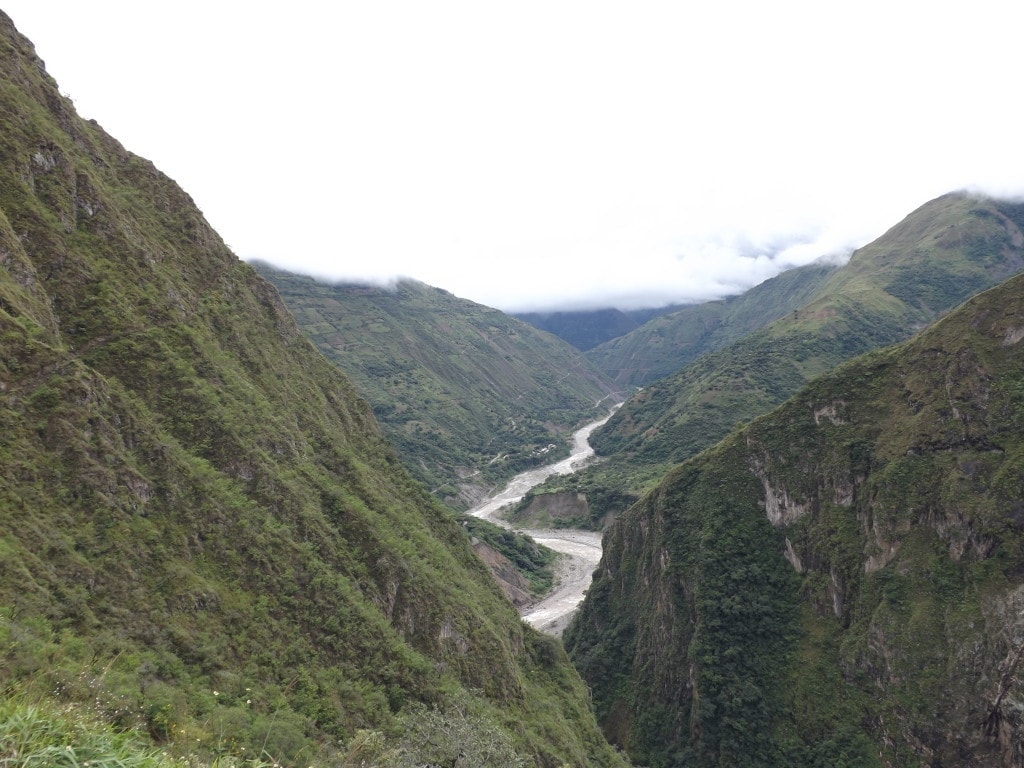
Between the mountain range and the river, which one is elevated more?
the mountain range

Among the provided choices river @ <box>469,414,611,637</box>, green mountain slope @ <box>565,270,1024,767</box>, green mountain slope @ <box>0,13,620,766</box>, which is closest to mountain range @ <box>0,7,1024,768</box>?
green mountain slope @ <box>0,13,620,766</box>

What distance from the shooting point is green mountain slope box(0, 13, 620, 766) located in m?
26.1

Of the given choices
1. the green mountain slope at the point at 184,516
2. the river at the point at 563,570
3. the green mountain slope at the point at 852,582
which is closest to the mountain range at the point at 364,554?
the green mountain slope at the point at 184,516

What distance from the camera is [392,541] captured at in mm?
51781

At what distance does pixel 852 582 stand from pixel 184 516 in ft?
238

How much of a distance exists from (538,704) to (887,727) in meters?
37.2

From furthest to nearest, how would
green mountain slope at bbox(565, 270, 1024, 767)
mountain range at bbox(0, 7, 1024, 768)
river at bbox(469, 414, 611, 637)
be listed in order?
river at bbox(469, 414, 611, 637) < green mountain slope at bbox(565, 270, 1024, 767) < mountain range at bbox(0, 7, 1024, 768)

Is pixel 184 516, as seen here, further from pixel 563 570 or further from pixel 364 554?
pixel 563 570

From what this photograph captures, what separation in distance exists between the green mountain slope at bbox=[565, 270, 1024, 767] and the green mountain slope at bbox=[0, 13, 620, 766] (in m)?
22.5

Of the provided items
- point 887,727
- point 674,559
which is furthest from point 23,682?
point 674,559

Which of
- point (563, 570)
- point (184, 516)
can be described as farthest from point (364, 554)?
point (563, 570)

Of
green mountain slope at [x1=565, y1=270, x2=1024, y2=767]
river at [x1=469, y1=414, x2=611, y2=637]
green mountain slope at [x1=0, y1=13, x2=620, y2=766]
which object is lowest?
river at [x1=469, y1=414, x2=611, y2=637]

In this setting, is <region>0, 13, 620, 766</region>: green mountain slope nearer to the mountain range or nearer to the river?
the mountain range

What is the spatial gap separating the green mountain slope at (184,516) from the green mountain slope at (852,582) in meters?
22.5
